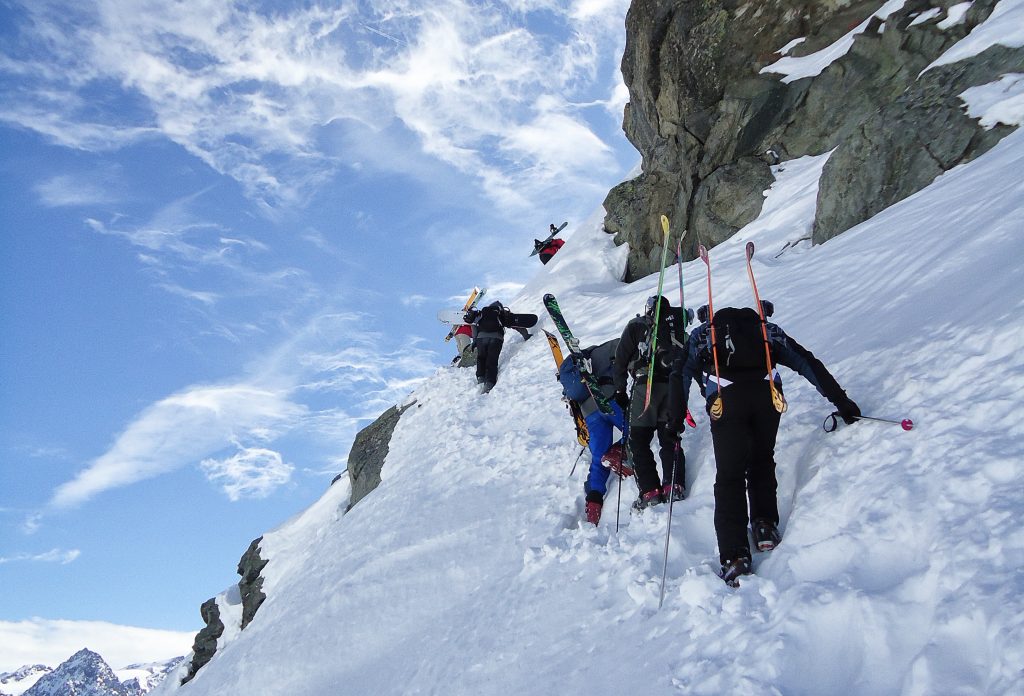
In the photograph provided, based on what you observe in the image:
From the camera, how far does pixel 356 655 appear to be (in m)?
7.50

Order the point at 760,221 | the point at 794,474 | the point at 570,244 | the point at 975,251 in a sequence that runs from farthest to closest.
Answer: the point at 570,244 → the point at 760,221 → the point at 975,251 → the point at 794,474

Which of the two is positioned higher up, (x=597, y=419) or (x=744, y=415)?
(x=597, y=419)

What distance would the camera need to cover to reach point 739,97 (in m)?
19.3

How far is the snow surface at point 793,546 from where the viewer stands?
11.2 feet

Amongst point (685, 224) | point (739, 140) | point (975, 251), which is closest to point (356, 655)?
point (975, 251)

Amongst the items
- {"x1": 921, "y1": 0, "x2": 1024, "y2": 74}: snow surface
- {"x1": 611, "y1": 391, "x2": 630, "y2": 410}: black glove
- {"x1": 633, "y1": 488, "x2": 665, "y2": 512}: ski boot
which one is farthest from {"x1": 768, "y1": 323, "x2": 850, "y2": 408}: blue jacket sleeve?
{"x1": 921, "y1": 0, "x2": 1024, "y2": 74}: snow surface

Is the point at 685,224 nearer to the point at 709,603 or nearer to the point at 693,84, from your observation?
the point at 693,84

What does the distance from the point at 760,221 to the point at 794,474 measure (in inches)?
513

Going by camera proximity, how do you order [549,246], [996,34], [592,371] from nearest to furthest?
1. [592,371]
2. [996,34]
3. [549,246]

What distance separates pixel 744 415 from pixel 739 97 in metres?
17.2

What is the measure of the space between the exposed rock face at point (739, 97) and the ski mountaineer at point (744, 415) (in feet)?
29.6

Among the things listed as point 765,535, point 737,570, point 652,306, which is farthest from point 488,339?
point 737,570

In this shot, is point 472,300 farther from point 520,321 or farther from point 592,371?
point 592,371

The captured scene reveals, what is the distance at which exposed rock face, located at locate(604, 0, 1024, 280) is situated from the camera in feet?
54.0
